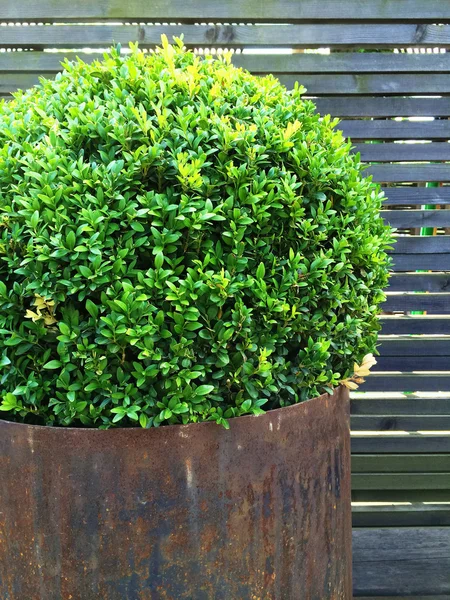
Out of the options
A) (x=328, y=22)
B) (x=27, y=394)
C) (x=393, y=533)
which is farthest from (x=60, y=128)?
(x=393, y=533)

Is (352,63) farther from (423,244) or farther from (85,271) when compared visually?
(85,271)

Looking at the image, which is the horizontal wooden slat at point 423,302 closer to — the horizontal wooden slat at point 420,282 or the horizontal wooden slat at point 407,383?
the horizontal wooden slat at point 420,282

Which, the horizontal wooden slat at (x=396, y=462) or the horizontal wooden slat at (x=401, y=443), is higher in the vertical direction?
the horizontal wooden slat at (x=401, y=443)

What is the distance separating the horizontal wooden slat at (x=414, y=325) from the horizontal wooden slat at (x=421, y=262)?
0.80ft

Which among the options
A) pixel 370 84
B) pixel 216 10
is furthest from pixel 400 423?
pixel 216 10

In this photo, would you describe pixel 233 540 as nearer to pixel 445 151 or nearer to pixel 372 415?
pixel 372 415

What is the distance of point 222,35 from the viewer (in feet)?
9.81

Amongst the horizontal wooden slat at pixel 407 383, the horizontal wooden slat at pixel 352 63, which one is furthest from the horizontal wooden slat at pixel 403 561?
the horizontal wooden slat at pixel 352 63

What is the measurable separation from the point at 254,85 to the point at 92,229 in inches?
31.1

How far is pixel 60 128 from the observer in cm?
180

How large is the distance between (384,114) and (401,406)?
144cm

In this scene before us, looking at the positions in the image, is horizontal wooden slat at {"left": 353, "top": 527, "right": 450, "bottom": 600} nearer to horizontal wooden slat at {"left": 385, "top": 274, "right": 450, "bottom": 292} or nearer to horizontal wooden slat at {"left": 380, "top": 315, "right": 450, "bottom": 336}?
horizontal wooden slat at {"left": 380, "top": 315, "right": 450, "bottom": 336}

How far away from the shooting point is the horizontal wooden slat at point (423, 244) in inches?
123

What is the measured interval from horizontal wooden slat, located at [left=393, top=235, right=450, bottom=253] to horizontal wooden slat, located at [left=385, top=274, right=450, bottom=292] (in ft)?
0.39
